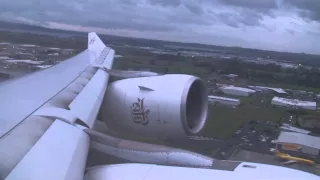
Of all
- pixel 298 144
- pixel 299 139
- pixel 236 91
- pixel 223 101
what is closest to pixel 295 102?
pixel 236 91

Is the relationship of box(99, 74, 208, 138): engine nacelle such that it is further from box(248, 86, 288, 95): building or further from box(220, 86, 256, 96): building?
box(248, 86, 288, 95): building

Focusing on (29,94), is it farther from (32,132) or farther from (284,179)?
(284,179)

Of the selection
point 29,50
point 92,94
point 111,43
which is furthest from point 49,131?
point 111,43

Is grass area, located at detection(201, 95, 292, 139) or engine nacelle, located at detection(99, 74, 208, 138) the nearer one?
engine nacelle, located at detection(99, 74, 208, 138)

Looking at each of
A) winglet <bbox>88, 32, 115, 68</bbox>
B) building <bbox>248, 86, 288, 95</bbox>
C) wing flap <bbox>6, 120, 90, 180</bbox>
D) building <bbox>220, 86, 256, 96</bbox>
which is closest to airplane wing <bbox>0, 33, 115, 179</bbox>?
wing flap <bbox>6, 120, 90, 180</bbox>

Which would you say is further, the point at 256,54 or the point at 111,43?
the point at 256,54

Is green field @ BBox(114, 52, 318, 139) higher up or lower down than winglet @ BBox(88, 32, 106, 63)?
lower down
